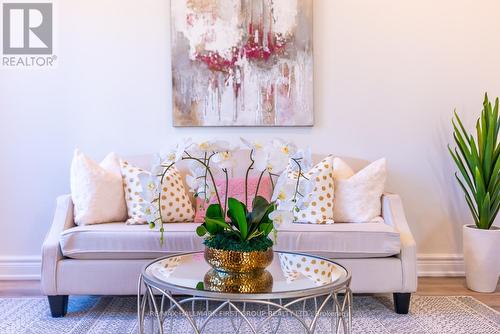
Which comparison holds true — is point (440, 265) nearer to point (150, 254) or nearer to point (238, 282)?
point (150, 254)

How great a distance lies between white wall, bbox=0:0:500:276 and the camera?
11.5 ft

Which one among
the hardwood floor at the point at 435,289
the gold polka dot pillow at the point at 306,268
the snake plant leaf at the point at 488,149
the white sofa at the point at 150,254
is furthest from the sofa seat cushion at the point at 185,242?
the snake plant leaf at the point at 488,149

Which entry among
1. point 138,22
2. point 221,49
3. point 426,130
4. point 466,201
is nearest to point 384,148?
point 426,130

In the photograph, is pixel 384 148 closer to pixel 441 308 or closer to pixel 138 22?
pixel 441 308

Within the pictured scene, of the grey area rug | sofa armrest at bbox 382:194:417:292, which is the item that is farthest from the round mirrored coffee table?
sofa armrest at bbox 382:194:417:292

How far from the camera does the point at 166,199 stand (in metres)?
2.93

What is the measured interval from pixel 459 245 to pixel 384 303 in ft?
3.46

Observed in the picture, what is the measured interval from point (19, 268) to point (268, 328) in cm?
201

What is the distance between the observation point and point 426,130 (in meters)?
3.56

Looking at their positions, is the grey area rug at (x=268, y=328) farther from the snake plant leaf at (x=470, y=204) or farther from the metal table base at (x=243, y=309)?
the snake plant leaf at (x=470, y=204)

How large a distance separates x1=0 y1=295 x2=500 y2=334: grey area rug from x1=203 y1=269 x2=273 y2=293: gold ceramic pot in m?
0.65
